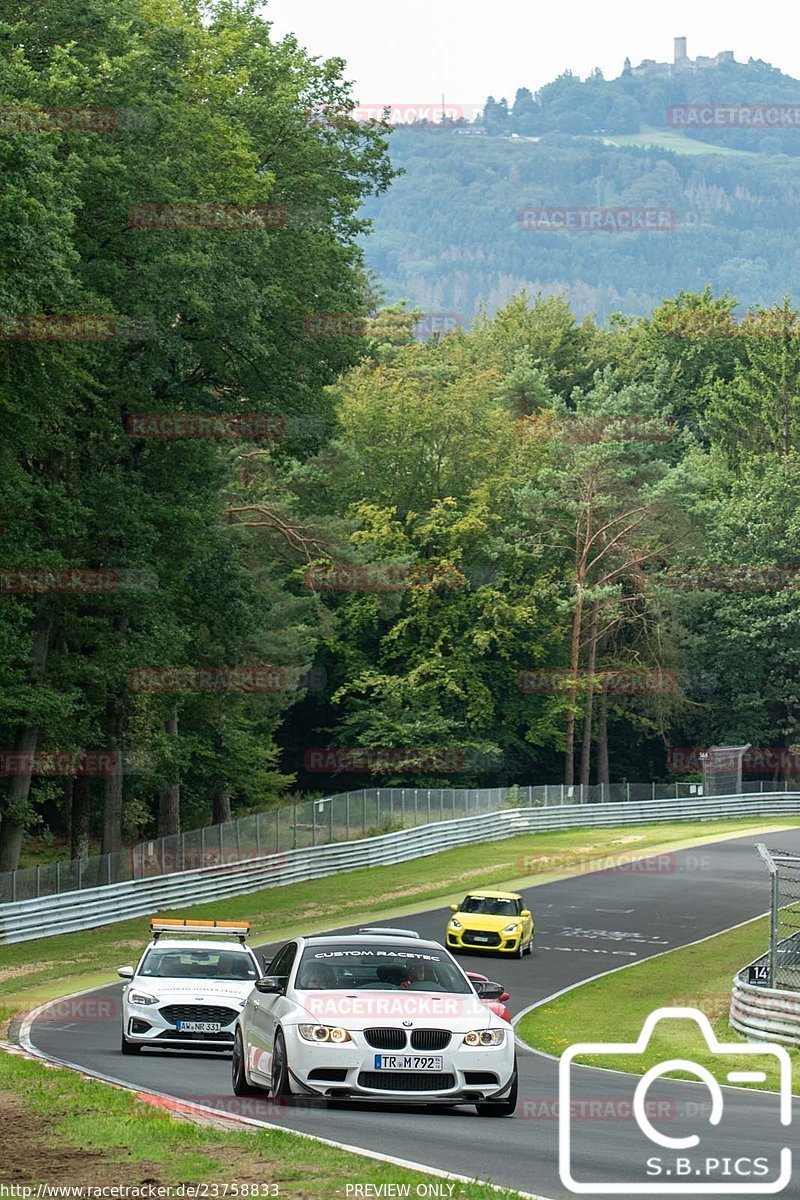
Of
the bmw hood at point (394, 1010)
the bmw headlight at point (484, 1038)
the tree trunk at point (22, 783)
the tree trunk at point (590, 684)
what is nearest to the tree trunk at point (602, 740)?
the tree trunk at point (590, 684)

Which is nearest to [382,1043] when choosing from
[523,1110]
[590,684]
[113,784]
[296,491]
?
[523,1110]

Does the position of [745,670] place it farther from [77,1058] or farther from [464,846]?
[77,1058]

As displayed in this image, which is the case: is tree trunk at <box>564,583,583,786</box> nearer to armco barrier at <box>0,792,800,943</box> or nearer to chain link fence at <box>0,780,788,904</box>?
chain link fence at <box>0,780,788,904</box>

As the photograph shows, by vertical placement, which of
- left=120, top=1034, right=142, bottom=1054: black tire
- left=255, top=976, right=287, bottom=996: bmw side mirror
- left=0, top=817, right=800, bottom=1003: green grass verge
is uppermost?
left=255, top=976, right=287, bottom=996: bmw side mirror

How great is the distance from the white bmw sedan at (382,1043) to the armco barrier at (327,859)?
24.7 m

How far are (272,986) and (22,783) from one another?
27.7 m

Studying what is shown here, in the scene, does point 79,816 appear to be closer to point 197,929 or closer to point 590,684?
point 590,684

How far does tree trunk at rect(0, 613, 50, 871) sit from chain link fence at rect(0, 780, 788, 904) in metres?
0.80

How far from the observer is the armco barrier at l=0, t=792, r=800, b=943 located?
128ft

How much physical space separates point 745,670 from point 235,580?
4879 centimetres

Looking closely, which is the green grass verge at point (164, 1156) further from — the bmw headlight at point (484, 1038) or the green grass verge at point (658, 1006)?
the green grass verge at point (658, 1006)

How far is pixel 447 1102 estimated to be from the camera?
42.2 ft

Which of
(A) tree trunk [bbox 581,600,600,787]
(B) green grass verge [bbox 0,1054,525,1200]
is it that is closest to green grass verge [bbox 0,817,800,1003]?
(A) tree trunk [bbox 581,600,600,787]

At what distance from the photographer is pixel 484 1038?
12898mm
